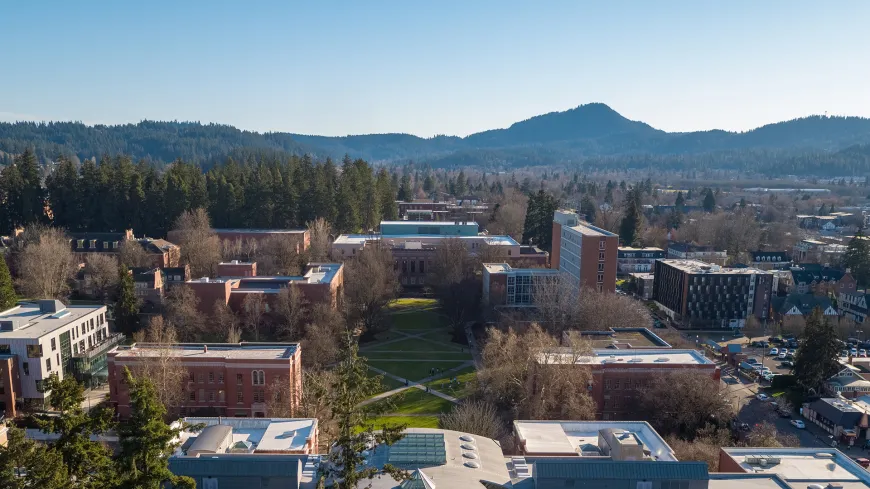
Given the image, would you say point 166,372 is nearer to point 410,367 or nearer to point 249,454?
point 249,454

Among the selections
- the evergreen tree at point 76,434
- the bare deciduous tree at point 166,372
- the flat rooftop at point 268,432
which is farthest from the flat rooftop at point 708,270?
the evergreen tree at point 76,434

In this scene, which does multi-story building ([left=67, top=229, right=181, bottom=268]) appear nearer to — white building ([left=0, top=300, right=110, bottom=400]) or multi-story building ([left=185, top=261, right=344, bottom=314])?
multi-story building ([left=185, top=261, right=344, bottom=314])

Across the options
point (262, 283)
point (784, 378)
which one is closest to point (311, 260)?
point (262, 283)

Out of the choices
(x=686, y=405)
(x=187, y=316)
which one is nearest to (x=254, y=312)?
(x=187, y=316)

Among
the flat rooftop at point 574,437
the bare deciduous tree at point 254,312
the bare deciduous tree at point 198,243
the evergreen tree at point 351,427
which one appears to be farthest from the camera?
the bare deciduous tree at point 198,243

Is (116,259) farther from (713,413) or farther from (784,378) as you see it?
(784,378)

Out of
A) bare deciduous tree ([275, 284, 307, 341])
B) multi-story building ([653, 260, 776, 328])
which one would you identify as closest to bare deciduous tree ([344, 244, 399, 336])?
bare deciduous tree ([275, 284, 307, 341])

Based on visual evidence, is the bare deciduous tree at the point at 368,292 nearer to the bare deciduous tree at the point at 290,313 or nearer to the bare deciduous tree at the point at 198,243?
the bare deciduous tree at the point at 290,313
